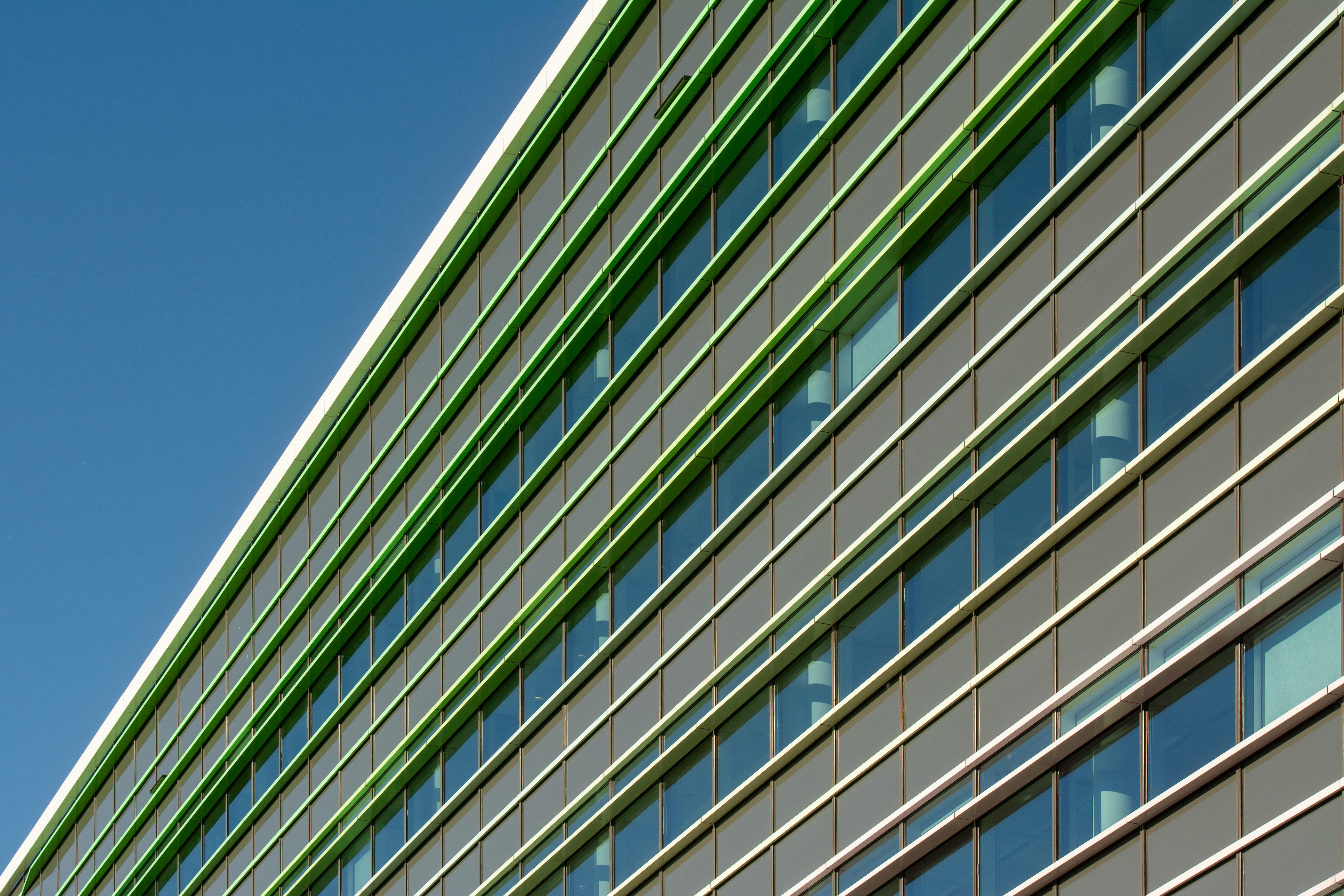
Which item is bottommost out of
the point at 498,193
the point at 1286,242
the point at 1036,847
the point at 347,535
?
the point at 1036,847

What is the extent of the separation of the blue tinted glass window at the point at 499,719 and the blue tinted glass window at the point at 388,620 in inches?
188

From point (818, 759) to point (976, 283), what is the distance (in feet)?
25.1

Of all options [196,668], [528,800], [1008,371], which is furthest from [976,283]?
[196,668]

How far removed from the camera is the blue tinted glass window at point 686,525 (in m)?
36.0

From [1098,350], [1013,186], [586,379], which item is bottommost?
[1098,350]

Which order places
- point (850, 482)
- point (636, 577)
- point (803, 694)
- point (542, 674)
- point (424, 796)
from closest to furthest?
point (850, 482) < point (803, 694) < point (636, 577) < point (542, 674) < point (424, 796)

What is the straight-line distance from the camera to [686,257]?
37.6 m

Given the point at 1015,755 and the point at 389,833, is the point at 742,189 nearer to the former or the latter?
the point at 1015,755

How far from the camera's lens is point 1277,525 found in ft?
79.1

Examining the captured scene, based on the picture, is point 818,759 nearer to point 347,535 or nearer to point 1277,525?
point 1277,525

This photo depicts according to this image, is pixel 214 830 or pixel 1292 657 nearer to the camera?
pixel 1292 657

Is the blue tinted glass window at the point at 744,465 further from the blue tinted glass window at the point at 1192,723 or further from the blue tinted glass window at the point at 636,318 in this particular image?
the blue tinted glass window at the point at 1192,723

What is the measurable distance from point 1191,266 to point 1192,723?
5.69m

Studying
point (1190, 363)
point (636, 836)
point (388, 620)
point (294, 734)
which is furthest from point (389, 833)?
point (1190, 363)
